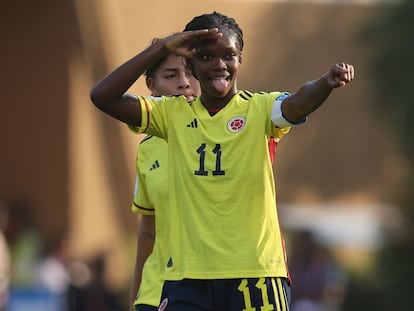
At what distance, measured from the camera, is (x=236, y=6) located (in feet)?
93.0

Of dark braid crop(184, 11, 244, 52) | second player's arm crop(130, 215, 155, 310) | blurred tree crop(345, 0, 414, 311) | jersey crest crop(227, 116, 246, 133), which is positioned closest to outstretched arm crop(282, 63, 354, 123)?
jersey crest crop(227, 116, 246, 133)

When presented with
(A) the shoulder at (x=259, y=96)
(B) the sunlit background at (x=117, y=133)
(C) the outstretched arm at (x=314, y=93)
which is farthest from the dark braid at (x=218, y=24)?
(B) the sunlit background at (x=117, y=133)

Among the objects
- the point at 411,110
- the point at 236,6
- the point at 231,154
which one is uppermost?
the point at 236,6

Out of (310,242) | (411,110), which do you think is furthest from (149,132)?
(411,110)

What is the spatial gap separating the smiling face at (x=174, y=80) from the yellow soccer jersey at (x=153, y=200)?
315 millimetres

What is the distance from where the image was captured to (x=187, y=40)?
22.5ft

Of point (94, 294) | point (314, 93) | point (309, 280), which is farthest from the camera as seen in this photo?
point (309, 280)

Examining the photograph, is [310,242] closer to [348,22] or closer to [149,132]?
[149,132]

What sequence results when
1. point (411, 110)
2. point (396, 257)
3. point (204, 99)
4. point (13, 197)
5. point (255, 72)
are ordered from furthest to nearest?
point (255, 72)
point (411, 110)
point (396, 257)
point (13, 197)
point (204, 99)

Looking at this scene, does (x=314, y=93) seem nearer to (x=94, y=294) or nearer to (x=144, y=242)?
(x=144, y=242)

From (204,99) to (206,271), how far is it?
888 millimetres

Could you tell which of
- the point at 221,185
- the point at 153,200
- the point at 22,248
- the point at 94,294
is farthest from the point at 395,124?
the point at 221,185

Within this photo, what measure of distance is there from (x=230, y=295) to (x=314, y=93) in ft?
3.59

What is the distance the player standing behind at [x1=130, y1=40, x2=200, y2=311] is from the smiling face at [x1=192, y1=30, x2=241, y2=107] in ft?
2.97
